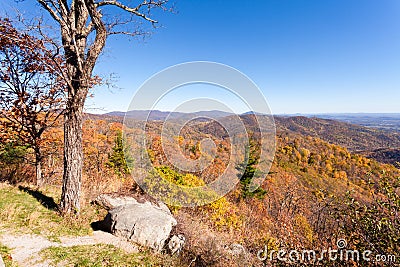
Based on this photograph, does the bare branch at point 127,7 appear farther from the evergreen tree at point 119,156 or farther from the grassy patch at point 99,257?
the evergreen tree at point 119,156

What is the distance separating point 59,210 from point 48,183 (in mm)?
3700

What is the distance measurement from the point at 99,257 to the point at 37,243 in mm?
1391

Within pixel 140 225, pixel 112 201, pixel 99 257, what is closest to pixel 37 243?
pixel 99 257

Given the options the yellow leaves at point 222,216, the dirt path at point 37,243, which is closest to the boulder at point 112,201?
the dirt path at point 37,243

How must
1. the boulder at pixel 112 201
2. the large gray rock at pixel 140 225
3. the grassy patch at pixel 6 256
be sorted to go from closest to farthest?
the grassy patch at pixel 6 256 < the large gray rock at pixel 140 225 < the boulder at pixel 112 201

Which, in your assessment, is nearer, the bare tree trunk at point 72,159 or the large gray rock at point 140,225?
the large gray rock at point 140,225

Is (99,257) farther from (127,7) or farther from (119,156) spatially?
(119,156)

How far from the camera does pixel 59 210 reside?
6145 mm

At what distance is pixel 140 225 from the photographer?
5.59m

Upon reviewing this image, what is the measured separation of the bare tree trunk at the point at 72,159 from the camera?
5863mm

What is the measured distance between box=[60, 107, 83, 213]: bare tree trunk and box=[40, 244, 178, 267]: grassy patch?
1.63m

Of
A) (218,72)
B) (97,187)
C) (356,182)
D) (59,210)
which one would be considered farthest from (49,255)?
(356,182)

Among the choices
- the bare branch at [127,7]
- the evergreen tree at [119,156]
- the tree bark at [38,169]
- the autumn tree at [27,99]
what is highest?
the bare branch at [127,7]

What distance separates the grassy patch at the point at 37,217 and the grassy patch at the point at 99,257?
698 millimetres
